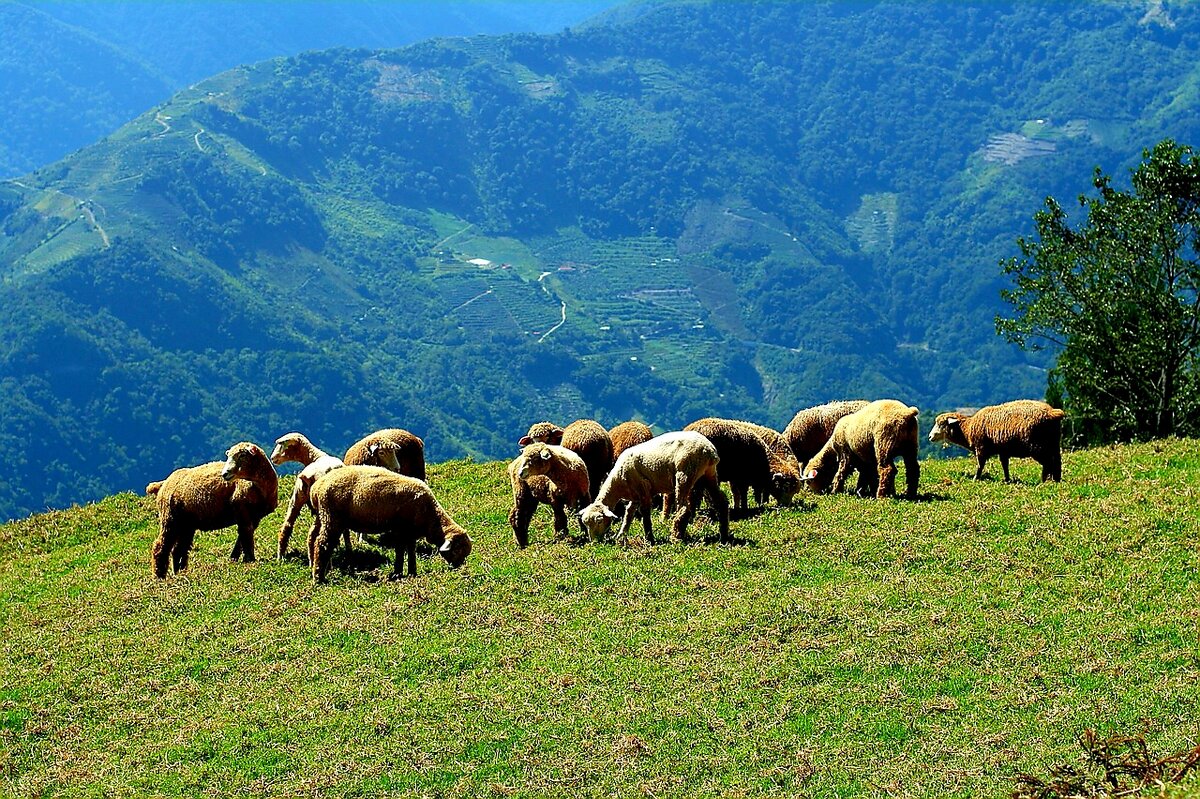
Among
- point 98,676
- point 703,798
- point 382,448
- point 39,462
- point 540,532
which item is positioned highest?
point 39,462

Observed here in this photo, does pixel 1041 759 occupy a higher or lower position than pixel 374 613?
lower

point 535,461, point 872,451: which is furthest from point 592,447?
point 872,451

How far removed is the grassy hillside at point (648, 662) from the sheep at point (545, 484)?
0.52 meters

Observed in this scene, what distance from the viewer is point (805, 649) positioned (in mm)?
15086

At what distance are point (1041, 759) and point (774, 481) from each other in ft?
30.9

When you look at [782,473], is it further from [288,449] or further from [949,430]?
[288,449]

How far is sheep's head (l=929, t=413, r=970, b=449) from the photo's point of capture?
2614 cm

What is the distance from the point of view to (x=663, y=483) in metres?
19.8

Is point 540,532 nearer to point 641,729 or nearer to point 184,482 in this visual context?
point 184,482

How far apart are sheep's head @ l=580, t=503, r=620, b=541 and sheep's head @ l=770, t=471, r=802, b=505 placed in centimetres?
301

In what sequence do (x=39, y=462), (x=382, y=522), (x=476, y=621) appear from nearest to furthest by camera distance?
(x=476, y=621) < (x=382, y=522) < (x=39, y=462)

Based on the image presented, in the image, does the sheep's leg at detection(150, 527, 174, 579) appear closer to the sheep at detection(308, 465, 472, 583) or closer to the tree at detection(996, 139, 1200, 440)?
the sheep at detection(308, 465, 472, 583)

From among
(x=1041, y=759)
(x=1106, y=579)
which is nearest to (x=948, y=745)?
(x=1041, y=759)

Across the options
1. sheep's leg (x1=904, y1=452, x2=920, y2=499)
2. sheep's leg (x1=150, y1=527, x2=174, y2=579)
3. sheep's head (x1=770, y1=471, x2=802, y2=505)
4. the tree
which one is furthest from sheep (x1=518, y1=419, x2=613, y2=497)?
the tree
